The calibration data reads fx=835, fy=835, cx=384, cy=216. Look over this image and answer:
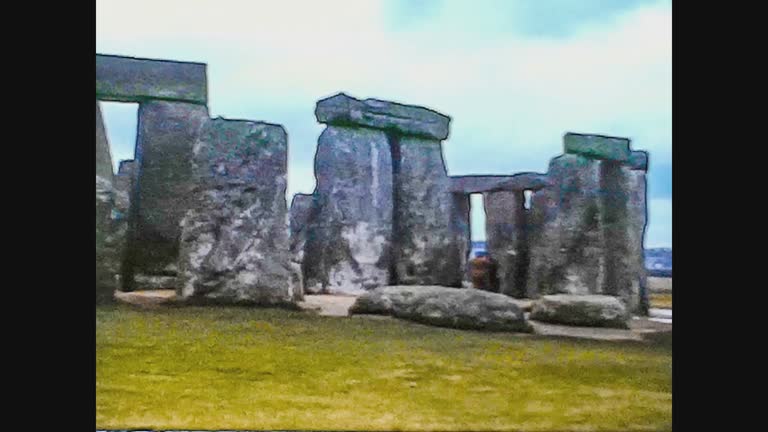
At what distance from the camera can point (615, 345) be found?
16.1ft

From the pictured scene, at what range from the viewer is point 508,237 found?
5410 millimetres

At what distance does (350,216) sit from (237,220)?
678 millimetres

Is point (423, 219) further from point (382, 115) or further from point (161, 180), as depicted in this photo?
point (161, 180)

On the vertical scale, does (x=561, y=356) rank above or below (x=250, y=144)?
below

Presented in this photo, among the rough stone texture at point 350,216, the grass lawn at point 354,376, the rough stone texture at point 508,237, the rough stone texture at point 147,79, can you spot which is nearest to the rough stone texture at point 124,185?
the rough stone texture at point 147,79

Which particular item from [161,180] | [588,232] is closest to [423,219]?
[588,232]

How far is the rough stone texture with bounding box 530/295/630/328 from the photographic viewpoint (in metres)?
5.01

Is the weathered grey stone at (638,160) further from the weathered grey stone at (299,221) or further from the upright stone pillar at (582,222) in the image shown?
the weathered grey stone at (299,221)

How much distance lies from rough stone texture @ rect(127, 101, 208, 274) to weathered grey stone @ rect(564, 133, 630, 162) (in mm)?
2189

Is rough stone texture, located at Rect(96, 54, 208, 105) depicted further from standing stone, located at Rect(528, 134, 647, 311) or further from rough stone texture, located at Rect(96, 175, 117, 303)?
standing stone, located at Rect(528, 134, 647, 311)

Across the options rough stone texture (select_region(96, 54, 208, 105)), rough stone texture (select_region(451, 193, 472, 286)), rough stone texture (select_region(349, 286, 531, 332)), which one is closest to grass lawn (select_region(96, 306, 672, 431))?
rough stone texture (select_region(349, 286, 531, 332))
